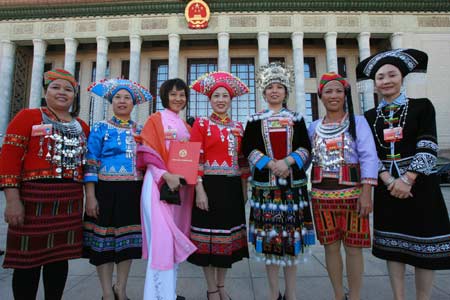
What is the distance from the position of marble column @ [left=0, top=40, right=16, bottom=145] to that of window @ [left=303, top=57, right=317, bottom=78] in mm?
25240

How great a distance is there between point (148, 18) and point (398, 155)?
928 inches

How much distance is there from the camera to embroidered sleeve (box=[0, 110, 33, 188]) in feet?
7.09

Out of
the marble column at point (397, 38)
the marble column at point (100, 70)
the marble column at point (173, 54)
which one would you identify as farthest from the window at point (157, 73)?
the marble column at point (397, 38)

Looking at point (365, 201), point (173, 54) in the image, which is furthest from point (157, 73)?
point (365, 201)

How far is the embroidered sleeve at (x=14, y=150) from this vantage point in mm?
2160

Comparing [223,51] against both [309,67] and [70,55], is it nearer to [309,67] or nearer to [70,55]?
[309,67]

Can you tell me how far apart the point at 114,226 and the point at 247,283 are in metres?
1.69

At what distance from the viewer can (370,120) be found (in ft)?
8.74

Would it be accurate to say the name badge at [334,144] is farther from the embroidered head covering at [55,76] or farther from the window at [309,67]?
the window at [309,67]

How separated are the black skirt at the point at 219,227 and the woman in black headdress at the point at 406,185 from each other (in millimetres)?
1299

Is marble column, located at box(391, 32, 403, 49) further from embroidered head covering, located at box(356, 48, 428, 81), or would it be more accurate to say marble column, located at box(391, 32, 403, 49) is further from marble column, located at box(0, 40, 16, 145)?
marble column, located at box(0, 40, 16, 145)

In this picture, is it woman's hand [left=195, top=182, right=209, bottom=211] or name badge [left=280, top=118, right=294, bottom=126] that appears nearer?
woman's hand [left=195, top=182, right=209, bottom=211]

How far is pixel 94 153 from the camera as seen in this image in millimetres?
2631

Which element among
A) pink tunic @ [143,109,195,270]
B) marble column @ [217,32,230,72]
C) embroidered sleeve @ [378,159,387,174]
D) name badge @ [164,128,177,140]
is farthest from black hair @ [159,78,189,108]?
marble column @ [217,32,230,72]
